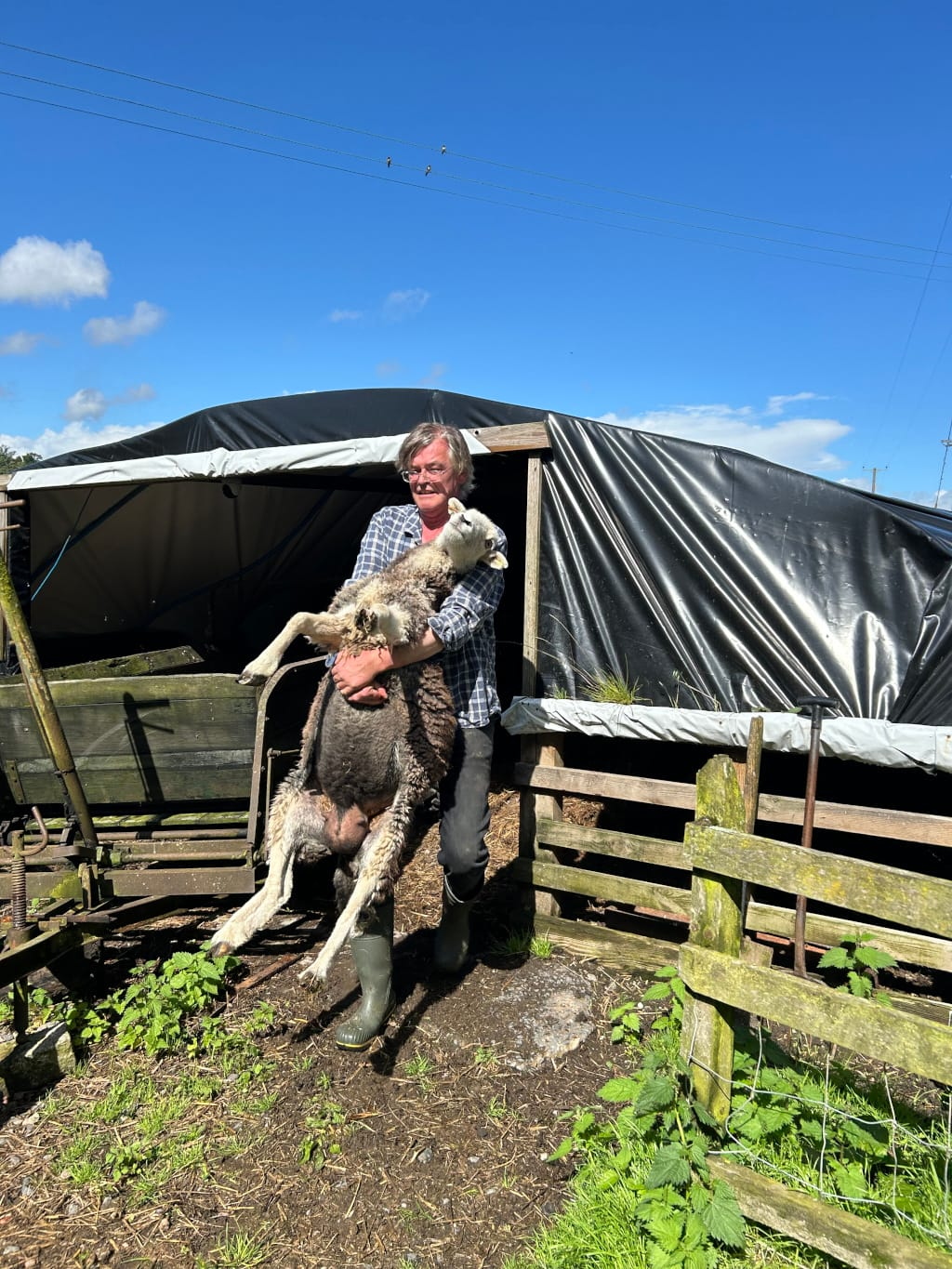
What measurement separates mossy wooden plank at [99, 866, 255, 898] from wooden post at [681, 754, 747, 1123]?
2.19m

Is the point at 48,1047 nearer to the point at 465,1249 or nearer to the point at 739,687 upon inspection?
the point at 465,1249

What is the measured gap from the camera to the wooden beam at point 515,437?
474cm

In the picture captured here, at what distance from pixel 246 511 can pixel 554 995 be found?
5897 mm

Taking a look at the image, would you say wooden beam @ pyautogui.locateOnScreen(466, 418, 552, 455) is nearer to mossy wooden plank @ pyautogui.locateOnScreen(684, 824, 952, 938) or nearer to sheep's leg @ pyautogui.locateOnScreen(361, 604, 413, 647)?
sheep's leg @ pyautogui.locateOnScreen(361, 604, 413, 647)

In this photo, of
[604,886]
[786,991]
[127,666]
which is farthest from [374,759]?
[127,666]

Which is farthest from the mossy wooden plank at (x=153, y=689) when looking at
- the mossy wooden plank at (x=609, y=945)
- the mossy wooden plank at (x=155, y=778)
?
the mossy wooden plank at (x=609, y=945)

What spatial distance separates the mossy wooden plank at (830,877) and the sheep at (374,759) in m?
1.18

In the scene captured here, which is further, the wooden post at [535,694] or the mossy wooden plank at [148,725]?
the wooden post at [535,694]

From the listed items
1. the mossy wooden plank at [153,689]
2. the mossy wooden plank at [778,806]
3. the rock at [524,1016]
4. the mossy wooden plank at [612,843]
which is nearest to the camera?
the rock at [524,1016]

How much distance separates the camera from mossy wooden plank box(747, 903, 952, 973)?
11.8ft

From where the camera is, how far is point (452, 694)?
3844 mm

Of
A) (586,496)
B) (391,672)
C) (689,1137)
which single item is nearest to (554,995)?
(689,1137)

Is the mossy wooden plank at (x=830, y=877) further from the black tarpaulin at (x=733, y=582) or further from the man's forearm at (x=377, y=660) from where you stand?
the black tarpaulin at (x=733, y=582)

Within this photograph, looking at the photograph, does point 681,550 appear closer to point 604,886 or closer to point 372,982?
point 604,886
